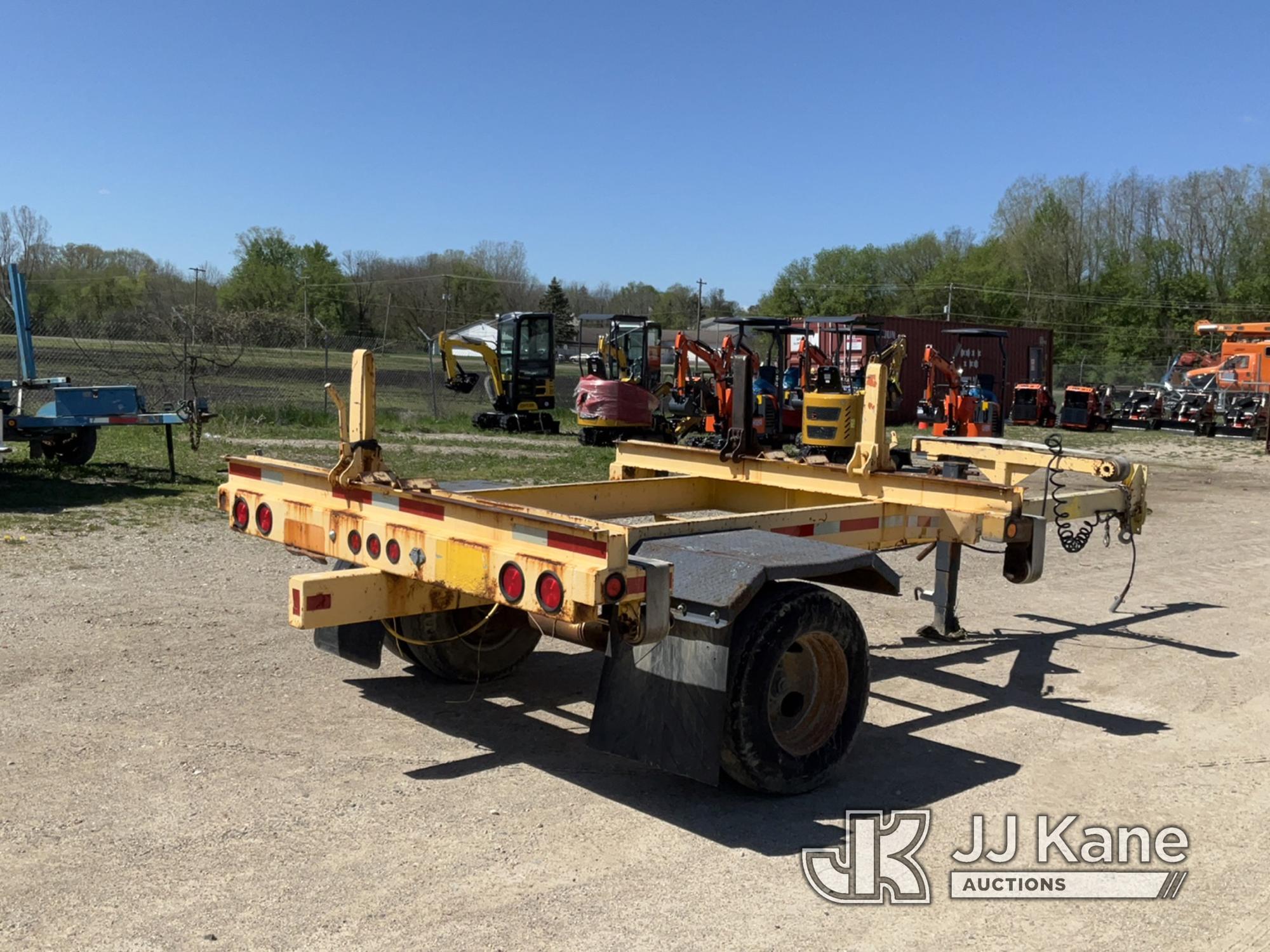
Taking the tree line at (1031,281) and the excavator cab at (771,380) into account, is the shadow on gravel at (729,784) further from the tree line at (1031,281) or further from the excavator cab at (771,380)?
the tree line at (1031,281)

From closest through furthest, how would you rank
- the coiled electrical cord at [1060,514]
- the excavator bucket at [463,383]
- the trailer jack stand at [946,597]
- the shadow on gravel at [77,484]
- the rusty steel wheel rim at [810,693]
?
1. the rusty steel wheel rim at [810,693]
2. the coiled electrical cord at [1060,514]
3. the trailer jack stand at [946,597]
4. the shadow on gravel at [77,484]
5. the excavator bucket at [463,383]

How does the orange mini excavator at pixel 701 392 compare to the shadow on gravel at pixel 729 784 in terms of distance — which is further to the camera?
the orange mini excavator at pixel 701 392

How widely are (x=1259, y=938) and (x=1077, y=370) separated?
169ft

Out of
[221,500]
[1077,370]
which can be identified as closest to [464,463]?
[221,500]

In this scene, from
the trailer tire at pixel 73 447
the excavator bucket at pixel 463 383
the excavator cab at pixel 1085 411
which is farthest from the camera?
the excavator cab at pixel 1085 411

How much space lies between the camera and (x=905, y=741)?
5.53 metres

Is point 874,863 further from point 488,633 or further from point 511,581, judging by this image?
point 488,633

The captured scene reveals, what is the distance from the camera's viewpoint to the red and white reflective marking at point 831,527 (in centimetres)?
537

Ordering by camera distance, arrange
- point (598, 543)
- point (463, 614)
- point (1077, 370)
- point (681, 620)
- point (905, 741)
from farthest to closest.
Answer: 1. point (1077, 370)
2. point (463, 614)
3. point (905, 741)
4. point (681, 620)
5. point (598, 543)

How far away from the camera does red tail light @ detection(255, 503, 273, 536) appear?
5.41m

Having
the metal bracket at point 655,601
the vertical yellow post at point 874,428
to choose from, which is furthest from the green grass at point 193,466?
the metal bracket at point 655,601

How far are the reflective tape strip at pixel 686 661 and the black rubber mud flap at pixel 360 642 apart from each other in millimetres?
1486

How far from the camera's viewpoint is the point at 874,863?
4199 millimetres

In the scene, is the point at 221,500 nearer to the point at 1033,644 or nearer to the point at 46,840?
the point at 46,840
